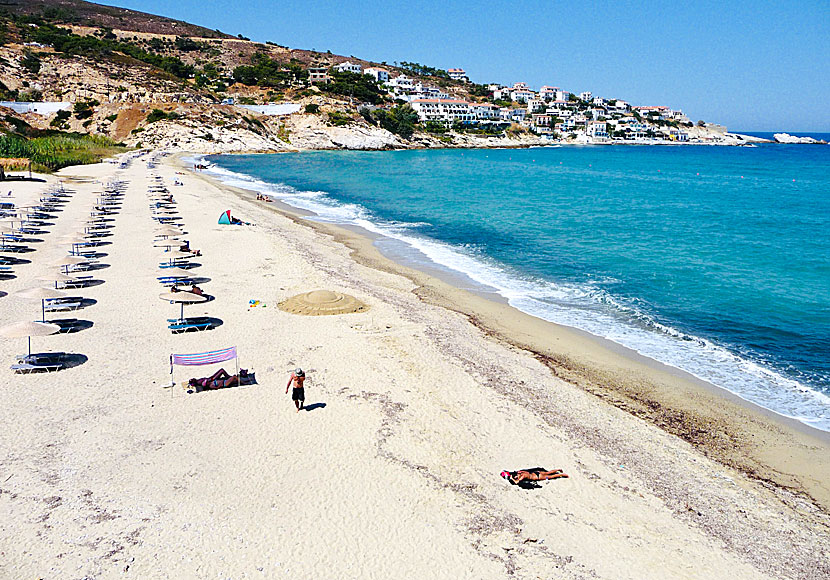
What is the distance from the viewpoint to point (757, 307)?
2164 cm

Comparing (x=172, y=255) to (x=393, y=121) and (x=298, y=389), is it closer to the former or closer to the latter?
(x=298, y=389)

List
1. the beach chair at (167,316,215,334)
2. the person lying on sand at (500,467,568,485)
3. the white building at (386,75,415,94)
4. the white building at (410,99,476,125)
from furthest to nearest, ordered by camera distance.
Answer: the white building at (386,75,415,94), the white building at (410,99,476,125), the beach chair at (167,316,215,334), the person lying on sand at (500,467,568,485)

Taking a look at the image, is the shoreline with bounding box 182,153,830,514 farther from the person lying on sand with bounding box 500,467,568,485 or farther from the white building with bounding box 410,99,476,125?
the white building with bounding box 410,99,476,125

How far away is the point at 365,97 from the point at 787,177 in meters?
97.2

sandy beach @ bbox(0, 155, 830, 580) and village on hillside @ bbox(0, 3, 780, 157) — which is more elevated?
village on hillside @ bbox(0, 3, 780, 157)

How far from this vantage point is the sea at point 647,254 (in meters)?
17.4

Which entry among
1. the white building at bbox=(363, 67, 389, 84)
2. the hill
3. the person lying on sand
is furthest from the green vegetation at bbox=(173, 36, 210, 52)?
the person lying on sand

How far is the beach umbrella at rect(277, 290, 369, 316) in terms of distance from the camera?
18.8 meters

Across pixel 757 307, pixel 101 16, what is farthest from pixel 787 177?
pixel 101 16

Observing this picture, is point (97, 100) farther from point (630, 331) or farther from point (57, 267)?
point (630, 331)

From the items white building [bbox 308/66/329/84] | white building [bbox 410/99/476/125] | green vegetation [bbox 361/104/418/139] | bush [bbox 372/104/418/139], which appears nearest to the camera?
green vegetation [bbox 361/104/418/139]

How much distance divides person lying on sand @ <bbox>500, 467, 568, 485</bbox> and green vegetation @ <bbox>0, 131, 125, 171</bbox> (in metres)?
59.6

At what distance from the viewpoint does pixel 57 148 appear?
6962 centimetres

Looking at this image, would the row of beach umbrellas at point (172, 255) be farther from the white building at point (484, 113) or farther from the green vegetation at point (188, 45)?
the green vegetation at point (188, 45)
